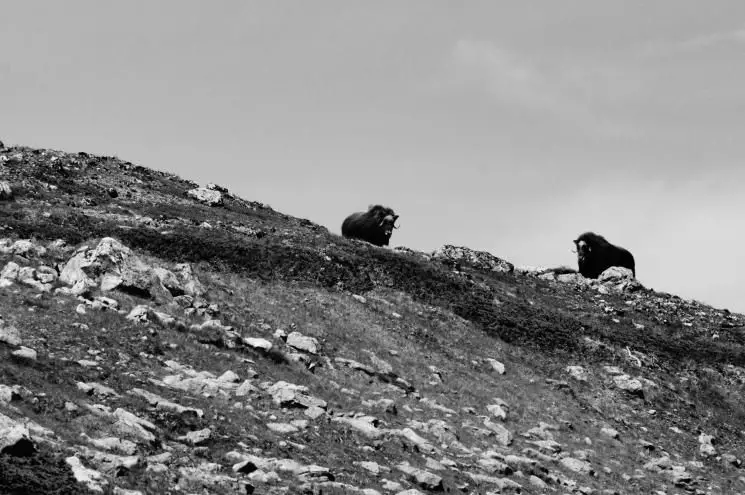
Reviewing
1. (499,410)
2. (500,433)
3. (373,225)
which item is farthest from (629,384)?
(373,225)

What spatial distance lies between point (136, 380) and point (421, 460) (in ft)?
24.5

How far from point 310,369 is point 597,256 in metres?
46.9

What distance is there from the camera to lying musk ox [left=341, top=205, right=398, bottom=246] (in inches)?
2470

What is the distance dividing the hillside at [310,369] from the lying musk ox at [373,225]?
966 cm

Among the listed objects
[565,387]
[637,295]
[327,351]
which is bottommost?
[327,351]

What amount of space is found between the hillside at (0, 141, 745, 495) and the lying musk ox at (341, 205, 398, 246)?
9.66 m

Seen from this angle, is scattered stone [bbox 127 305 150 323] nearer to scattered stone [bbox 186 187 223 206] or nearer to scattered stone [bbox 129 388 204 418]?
scattered stone [bbox 129 388 204 418]

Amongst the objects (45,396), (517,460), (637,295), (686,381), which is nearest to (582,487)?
(517,460)

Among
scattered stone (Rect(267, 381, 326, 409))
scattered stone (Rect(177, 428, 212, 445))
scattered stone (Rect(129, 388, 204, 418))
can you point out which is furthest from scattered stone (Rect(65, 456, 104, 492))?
scattered stone (Rect(267, 381, 326, 409))

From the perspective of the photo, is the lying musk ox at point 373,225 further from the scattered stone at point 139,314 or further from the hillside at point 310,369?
the scattered stone at point 139,314

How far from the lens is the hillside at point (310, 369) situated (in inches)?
627

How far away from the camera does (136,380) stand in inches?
750

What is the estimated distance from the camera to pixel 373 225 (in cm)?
6284

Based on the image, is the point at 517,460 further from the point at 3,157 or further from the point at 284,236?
the point at 3,157
